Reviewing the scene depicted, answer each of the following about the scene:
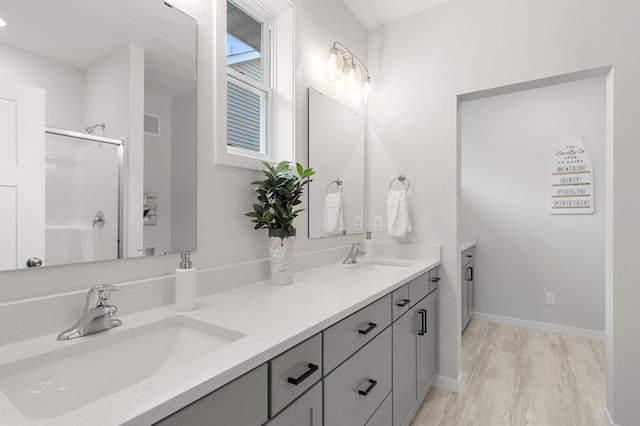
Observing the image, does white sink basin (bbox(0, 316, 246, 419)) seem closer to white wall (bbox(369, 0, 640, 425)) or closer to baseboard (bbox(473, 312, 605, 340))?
white wall (bbox(369, 0, 640, 425))

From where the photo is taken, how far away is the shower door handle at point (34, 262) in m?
0.91

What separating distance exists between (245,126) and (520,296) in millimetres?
3321

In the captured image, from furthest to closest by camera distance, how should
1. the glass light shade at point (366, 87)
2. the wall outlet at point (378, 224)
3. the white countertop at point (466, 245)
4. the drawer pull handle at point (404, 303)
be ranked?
the white countertop at point (466, 245)
the wall outlet at point (378, 224)
the glass light shade at point (366, 87)
the drawer pull handle at point (404, 303)

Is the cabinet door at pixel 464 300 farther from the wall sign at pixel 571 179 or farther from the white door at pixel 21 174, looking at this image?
the white door at pixel 21 174

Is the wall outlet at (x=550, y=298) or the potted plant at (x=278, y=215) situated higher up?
the potted plant at (x=278, y=215)

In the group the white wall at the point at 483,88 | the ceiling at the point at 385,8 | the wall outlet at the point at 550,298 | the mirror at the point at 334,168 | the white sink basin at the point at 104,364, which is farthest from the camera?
the wall outlet at the point at 550,298

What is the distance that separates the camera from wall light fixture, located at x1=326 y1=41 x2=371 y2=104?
7.11 feet

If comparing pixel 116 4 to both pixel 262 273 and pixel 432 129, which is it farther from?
pixel 432 129

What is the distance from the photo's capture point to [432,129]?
7.79ft

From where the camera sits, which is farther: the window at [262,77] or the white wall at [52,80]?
the window at [262,77]

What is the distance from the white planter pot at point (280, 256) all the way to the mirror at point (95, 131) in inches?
15.8

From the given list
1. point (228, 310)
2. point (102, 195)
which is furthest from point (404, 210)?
point (102, 195)

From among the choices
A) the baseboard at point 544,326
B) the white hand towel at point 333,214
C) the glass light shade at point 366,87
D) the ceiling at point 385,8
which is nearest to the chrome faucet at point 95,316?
the white hand towel at point 333,214

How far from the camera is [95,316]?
36.6 inches
